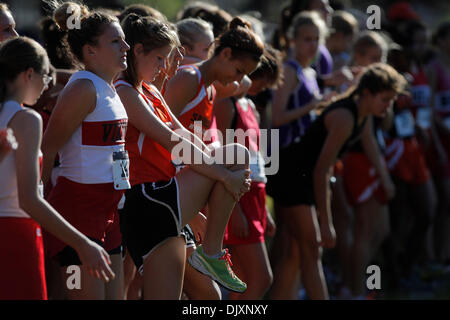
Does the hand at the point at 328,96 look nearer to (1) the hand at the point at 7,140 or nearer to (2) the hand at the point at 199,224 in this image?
(2) the hand at the point at 199,224

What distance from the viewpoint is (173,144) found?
3.40m

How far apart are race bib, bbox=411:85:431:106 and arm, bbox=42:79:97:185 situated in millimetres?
4843

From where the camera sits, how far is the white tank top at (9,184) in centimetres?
287

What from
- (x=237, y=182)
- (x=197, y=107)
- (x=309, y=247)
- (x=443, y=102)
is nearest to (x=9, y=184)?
(x=237, y=182)

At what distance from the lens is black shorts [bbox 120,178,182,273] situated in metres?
3.48

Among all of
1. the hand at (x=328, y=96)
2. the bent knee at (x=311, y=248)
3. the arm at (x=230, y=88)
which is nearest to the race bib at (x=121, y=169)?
the arm at (x=230, y=88)

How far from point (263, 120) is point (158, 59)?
2.10m

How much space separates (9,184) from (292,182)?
2734mm

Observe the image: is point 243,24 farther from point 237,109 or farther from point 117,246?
point 117,246

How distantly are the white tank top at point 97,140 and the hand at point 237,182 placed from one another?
0.50 m

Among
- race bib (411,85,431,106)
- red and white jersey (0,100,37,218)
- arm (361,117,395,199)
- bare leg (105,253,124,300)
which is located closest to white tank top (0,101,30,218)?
red and white jersey (0,100,37,218)

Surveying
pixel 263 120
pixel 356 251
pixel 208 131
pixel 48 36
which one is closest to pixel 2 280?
pixel 208 131

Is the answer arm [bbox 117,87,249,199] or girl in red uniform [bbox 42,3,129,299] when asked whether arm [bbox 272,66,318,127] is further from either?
girl in red uniform [bbox 42,3,129,299]

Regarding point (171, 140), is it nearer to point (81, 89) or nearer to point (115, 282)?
point (81, 89)
